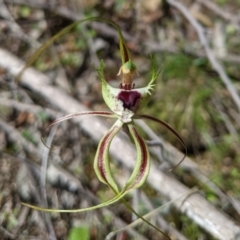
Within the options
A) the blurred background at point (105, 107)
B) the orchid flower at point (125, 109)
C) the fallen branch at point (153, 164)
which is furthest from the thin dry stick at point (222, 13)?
the orchid flower at point (125, 109)

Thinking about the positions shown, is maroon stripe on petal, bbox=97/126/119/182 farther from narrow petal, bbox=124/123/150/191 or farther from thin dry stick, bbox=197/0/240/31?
thin dry stick, bbox=197/0/240/31

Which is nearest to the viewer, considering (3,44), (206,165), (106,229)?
(106,229)

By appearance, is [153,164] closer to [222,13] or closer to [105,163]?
[105,163]

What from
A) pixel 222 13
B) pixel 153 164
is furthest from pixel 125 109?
pixel 222 13

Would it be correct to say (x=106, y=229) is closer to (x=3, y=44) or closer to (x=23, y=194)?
(x=23, y=194)

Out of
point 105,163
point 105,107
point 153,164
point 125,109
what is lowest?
point 105,107

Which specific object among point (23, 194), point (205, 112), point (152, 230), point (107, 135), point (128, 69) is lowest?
point (23, 194)

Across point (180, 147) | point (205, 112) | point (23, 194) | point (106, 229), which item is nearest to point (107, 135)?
point (106, 229)
